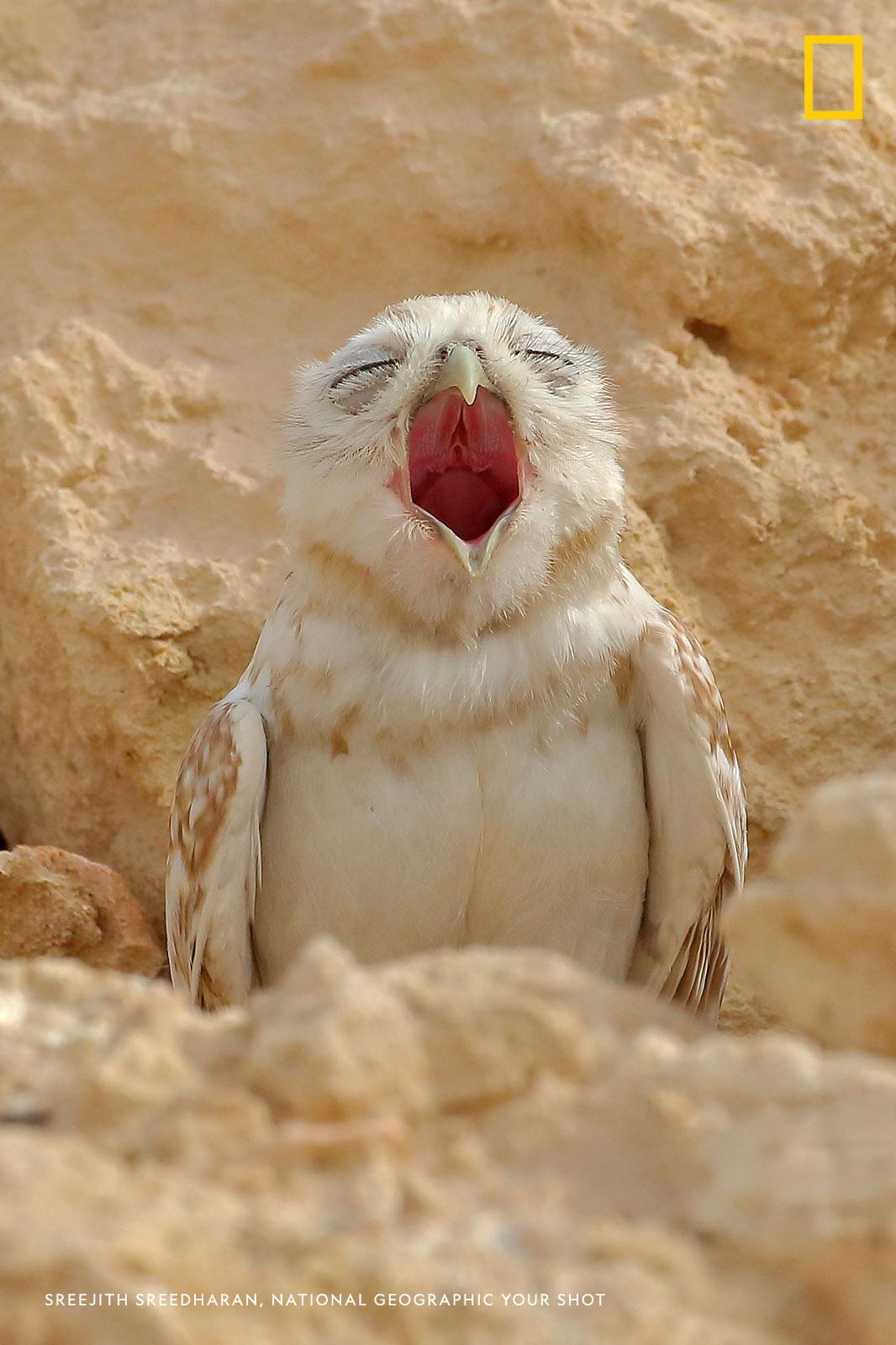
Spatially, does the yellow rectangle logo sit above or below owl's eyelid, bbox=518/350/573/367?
above

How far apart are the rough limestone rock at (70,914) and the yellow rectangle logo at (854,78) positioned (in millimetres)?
3993

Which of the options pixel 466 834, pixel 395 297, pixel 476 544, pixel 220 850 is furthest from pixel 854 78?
pixel 220 850

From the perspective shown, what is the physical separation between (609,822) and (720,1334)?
2.74m

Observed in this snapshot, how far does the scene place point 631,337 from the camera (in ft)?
20.3

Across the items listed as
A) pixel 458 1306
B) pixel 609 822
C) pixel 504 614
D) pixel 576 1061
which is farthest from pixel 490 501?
pixel 458 1306

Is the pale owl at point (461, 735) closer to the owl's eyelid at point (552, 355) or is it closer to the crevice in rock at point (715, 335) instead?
the owl's eyelid at point (552, 355)

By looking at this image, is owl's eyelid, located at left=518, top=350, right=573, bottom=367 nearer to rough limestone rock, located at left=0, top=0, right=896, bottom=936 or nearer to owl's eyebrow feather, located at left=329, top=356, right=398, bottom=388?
owl's eyebrow feather, located at left=329, top=356, right=398, bottom=388

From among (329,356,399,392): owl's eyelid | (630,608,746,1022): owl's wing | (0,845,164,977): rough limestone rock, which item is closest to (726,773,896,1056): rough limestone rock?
(630,608,746,1022): owl's wing

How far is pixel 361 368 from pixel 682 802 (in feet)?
5.10

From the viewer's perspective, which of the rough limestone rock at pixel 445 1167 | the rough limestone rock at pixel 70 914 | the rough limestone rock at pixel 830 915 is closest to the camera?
the rough limestone rock at pixel 445 1167

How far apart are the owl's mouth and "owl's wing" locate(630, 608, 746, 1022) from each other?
0.59m

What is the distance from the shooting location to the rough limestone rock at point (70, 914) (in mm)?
5457

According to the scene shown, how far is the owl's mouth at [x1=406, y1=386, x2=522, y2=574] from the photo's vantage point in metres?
4.59

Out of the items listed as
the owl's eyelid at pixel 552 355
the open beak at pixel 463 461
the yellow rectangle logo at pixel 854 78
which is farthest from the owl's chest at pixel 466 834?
the yellow rectangle logo at pixel 854 78
